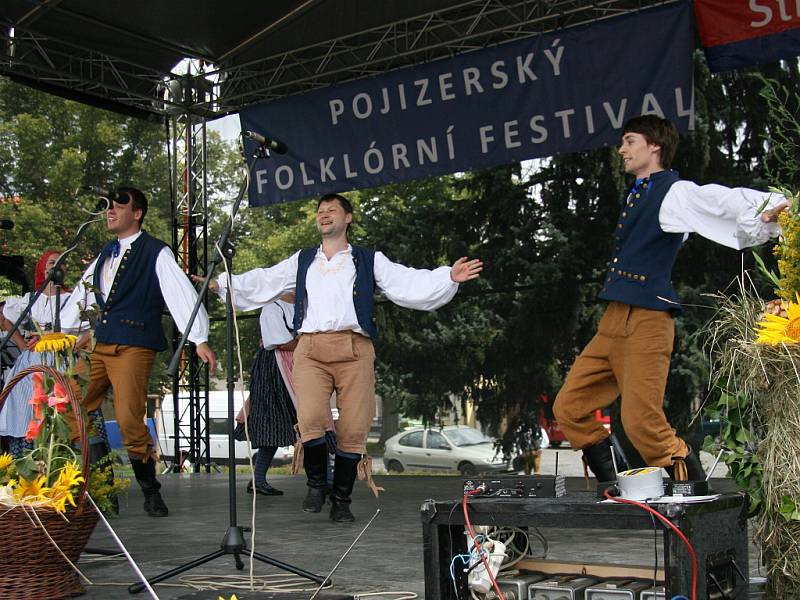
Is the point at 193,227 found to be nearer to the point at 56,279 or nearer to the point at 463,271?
the point at 56,279

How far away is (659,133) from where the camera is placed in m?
4.03

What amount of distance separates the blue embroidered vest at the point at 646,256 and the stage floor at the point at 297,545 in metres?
0.97

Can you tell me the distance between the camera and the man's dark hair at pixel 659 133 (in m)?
4.02

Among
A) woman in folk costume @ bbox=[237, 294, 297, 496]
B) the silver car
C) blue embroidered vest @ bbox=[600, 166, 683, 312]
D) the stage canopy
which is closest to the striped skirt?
woman in folk costume @ bbox=[237, 294, 297, 496]


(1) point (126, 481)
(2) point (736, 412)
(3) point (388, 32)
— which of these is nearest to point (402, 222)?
(3) point (388, 32)

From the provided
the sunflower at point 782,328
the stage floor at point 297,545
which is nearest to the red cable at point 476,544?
the stage floor at point 297,545

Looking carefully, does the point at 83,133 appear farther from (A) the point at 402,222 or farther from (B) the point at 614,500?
(B) the point at 614,500

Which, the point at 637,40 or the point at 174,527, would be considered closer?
the point at 174,527

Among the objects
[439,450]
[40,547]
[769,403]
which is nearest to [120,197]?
[40,547]

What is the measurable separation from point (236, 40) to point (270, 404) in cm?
358

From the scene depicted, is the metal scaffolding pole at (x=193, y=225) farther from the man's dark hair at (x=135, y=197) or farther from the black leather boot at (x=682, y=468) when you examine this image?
the black leather boot at (x=682, y=468)

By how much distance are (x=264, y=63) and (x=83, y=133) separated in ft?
48.7

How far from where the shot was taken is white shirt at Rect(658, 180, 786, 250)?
3.24 metres

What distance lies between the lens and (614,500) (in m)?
2.31
